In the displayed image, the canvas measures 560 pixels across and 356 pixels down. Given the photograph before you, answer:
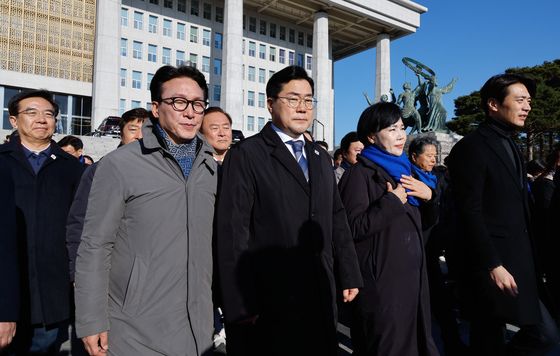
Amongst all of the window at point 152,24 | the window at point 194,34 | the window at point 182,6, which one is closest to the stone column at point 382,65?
the window at point 194,34

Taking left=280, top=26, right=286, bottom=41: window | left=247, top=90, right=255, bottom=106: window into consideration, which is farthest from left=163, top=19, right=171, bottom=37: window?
Answer: left=280, top=26, right=286, bottom=41: window

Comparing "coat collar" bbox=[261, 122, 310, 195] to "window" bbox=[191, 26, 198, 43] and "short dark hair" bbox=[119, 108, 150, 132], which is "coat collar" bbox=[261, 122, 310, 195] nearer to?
"short dark hair" bbox=[119, 108, 150, 132]

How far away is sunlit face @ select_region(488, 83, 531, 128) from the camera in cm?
275

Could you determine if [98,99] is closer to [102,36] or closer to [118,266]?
[102,36]

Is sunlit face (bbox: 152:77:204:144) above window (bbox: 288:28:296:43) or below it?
below

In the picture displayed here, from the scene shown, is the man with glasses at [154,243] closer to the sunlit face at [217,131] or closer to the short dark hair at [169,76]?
the short dark hair at [169,76]

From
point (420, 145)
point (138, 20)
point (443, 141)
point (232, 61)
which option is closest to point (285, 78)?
point (420, 145)

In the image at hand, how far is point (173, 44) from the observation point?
40031 mm

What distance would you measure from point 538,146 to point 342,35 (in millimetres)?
24406

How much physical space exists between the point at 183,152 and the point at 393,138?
56.6 inches

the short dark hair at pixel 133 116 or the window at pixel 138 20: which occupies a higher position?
the window at pixel 138 20

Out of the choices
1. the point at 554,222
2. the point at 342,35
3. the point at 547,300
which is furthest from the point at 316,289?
the point at 342,35

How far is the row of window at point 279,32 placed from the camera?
44031mm

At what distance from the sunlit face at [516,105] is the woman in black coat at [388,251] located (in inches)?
27.3
